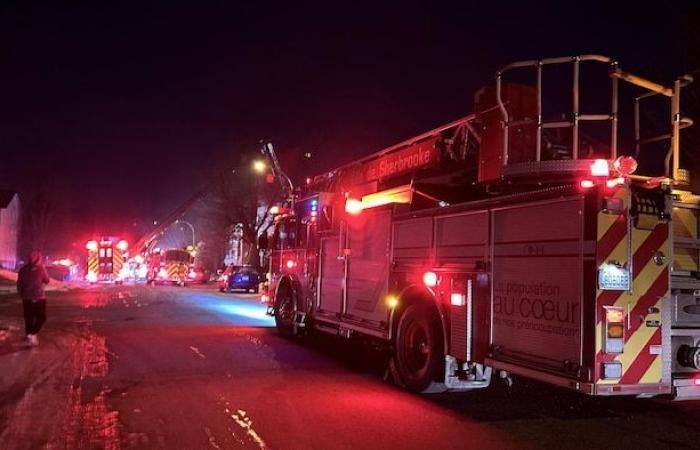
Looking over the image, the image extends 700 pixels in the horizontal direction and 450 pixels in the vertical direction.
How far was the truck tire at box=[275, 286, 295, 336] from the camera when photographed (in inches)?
496

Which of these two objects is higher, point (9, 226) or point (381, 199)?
point (9, 226)

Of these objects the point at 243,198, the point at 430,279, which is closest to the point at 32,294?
the point at 430,279

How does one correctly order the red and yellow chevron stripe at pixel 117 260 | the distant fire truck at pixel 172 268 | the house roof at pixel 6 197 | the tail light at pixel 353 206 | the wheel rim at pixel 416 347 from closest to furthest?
the wheel rim at pixel 416 347 → the tail light at pixel 353 206 → the red and yellow chevron stripe at pixel 117 260 → the distant fire truck at pixel 172 268 → the house roof at pixel 6 197

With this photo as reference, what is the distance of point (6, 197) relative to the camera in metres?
66.0

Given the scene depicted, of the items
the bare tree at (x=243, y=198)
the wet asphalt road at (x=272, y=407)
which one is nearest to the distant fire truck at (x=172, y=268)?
the bare tree at (x=243, y=198)

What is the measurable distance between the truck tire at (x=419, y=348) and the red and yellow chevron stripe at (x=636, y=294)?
2.22 meters

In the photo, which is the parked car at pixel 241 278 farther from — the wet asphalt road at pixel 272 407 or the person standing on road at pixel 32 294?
the wet asphalt road at pixel 272 407

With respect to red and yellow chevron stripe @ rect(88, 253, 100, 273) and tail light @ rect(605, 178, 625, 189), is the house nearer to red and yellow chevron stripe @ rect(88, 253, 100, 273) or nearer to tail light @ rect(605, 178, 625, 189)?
red and yellow chevron stripe @ rect(88, 253, 100, 273)

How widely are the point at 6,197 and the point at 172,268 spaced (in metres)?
35.1

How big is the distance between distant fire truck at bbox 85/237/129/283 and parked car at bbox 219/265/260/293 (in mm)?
7705

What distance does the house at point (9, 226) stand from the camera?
6188cm

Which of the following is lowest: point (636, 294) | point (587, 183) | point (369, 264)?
point (636, 294)

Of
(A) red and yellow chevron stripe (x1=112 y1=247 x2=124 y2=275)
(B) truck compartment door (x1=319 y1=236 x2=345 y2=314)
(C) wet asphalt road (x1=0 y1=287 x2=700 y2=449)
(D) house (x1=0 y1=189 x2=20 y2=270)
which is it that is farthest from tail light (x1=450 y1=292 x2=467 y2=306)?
(D) house (x1=0 y1=189 x2=20 y2=270)

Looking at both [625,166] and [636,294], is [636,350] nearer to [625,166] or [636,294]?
[636,294]
